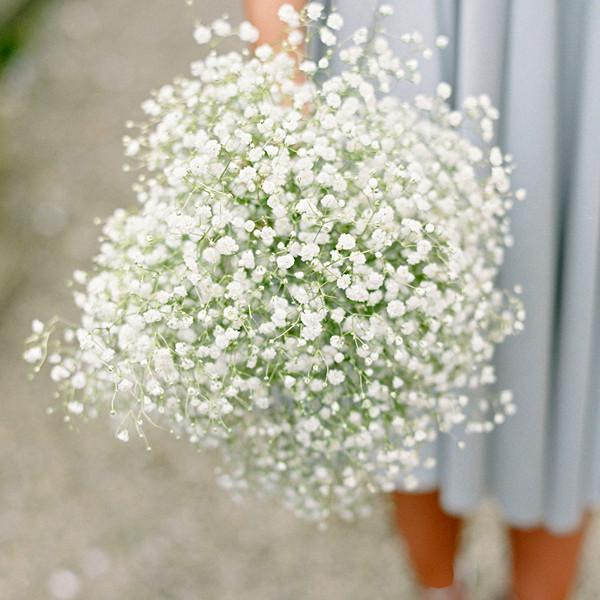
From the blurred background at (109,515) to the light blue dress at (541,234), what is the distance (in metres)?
0.54

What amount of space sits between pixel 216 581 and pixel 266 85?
126 centimetres

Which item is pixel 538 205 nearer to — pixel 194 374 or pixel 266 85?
pixel 266 85

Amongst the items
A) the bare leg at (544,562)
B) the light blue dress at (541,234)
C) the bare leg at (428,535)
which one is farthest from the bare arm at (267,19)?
the bare leg at (544,562)

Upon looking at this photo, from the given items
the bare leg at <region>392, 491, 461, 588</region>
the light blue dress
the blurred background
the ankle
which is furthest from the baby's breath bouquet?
the blurred background

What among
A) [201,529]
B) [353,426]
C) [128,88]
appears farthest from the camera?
[128,88]

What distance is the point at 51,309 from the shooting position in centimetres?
249

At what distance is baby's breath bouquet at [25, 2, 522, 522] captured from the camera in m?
0.87

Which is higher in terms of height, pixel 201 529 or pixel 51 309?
pixel 51 309

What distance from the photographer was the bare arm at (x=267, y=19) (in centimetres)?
113

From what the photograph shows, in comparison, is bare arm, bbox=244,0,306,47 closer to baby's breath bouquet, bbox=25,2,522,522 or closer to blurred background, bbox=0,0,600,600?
baby's breath bouquet, bbox=25,2,522,522

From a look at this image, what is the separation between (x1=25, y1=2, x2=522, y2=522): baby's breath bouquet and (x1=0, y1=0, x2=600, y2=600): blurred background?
3.00ft

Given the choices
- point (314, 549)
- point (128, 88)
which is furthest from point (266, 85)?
point (128, 88)

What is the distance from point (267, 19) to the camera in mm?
1135

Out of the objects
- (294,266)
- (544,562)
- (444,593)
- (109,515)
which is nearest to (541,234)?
(294,266)
